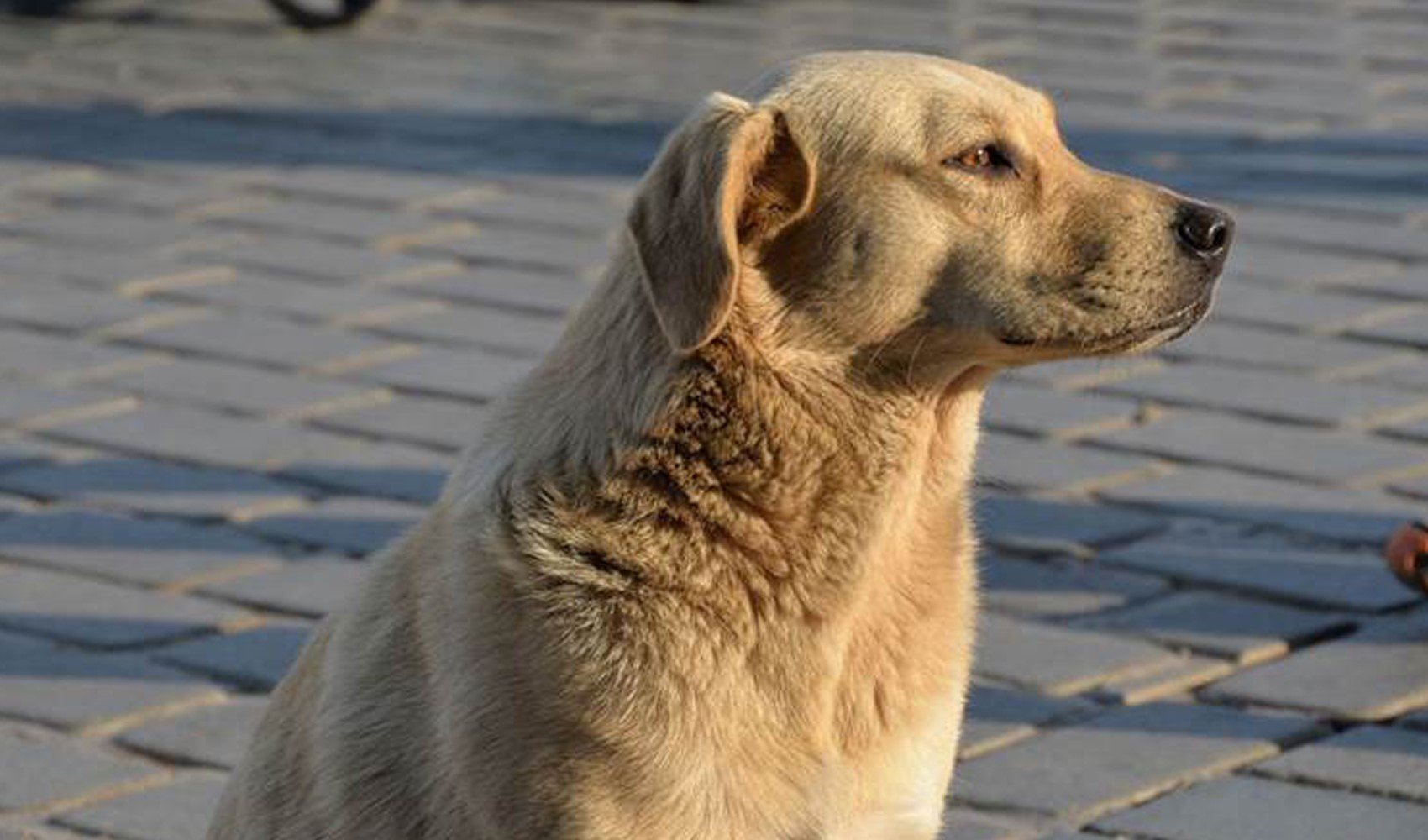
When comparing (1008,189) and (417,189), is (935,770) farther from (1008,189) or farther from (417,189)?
(417,189)

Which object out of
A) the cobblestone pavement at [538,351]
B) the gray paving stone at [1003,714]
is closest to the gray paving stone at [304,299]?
the cobblestone pavement at [538,351]

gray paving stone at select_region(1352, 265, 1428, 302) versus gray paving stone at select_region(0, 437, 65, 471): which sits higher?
gray paving stone at select_region(1352, 265, 1428, 302)

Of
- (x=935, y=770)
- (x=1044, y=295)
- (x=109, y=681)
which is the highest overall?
(x=1044, y=295)

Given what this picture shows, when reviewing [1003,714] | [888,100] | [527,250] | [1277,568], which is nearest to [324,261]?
[527,250]

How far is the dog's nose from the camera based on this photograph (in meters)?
3.73

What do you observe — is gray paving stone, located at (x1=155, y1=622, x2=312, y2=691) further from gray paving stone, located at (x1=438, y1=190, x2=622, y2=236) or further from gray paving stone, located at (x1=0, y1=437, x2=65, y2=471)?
gray paving stone, located at (x1=438, y1=190, x2=622, y2=236)

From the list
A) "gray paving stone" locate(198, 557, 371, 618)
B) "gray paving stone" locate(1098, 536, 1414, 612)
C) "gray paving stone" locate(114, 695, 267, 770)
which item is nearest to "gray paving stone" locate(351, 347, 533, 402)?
"gray paving stone" locate(198, 557, 371, 618)

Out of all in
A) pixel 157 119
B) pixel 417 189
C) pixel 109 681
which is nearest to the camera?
pixel 109 681

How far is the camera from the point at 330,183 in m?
8.65

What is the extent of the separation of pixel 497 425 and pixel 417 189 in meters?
4.86

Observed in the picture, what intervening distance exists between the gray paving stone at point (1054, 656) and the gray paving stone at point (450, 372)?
67.4 inches

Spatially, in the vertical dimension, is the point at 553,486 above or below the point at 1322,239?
above

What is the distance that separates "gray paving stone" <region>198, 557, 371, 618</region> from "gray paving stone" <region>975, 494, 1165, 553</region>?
3.84 ft

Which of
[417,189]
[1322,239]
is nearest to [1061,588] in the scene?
[1322,239]
